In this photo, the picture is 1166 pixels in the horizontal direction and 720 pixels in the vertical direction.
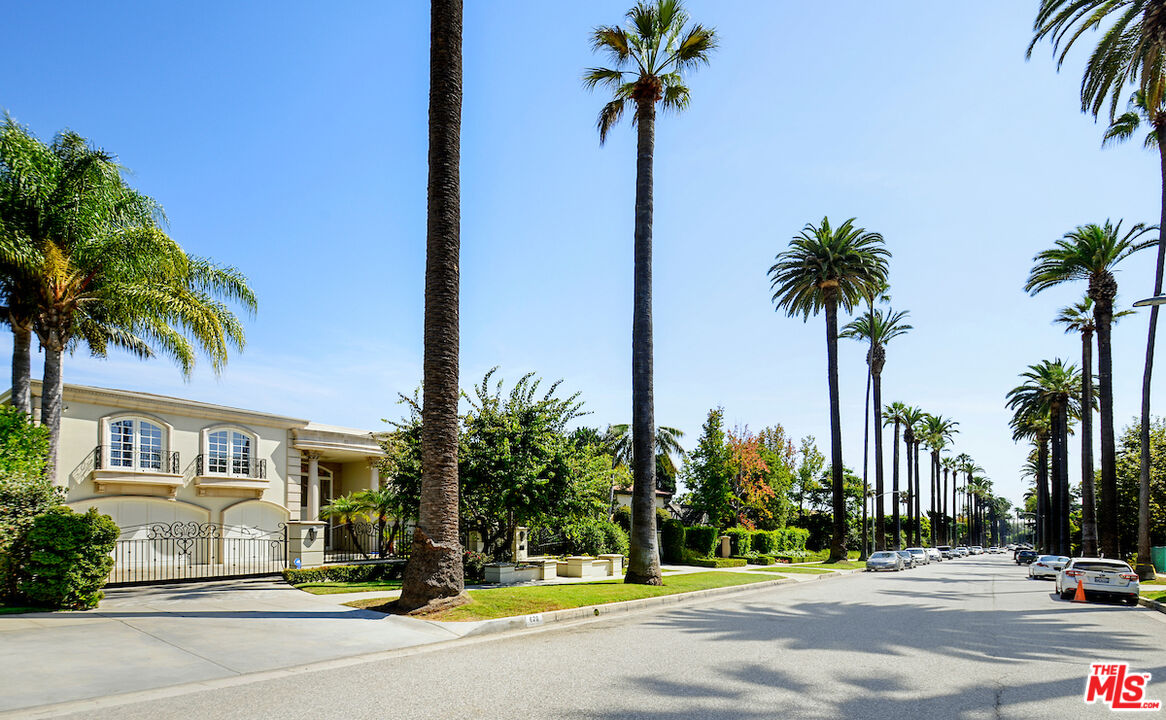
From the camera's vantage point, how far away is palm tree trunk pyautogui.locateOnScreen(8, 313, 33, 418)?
17781 millimetres

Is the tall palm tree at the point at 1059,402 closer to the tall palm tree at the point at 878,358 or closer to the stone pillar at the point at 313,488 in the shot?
the tall palm tree at the point at 878,358

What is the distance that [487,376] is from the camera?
21.6 meters

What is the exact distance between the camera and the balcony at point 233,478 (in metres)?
27.4

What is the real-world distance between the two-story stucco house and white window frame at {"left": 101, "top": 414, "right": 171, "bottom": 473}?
0.10ft

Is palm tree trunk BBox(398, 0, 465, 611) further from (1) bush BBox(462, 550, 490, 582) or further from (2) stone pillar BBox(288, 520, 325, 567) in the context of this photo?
(1) bush BBox(462, 550, 490, 582)

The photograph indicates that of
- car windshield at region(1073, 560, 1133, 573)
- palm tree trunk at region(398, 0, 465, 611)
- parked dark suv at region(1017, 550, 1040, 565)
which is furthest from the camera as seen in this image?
parked dark suv at region(1017, 550, 1040, 565)

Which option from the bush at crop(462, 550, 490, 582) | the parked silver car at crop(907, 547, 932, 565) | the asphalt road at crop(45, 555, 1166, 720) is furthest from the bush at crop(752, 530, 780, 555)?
the asphalt road at crop(45, 555, 1166, 720)

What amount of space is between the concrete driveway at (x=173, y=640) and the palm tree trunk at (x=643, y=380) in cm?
848

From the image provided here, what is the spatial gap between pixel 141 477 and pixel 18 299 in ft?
31.8

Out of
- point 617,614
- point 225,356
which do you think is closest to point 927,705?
point 617,614

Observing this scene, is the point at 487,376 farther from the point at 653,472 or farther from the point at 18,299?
the point at 18,299

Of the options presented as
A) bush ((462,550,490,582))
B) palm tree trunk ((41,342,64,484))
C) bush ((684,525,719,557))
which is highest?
palm tree trunk ((41,342,64,484))

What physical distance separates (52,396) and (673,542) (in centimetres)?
2605

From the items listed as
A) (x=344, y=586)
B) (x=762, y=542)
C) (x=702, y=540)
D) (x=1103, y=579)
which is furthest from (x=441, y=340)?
(x=762, y=542)
